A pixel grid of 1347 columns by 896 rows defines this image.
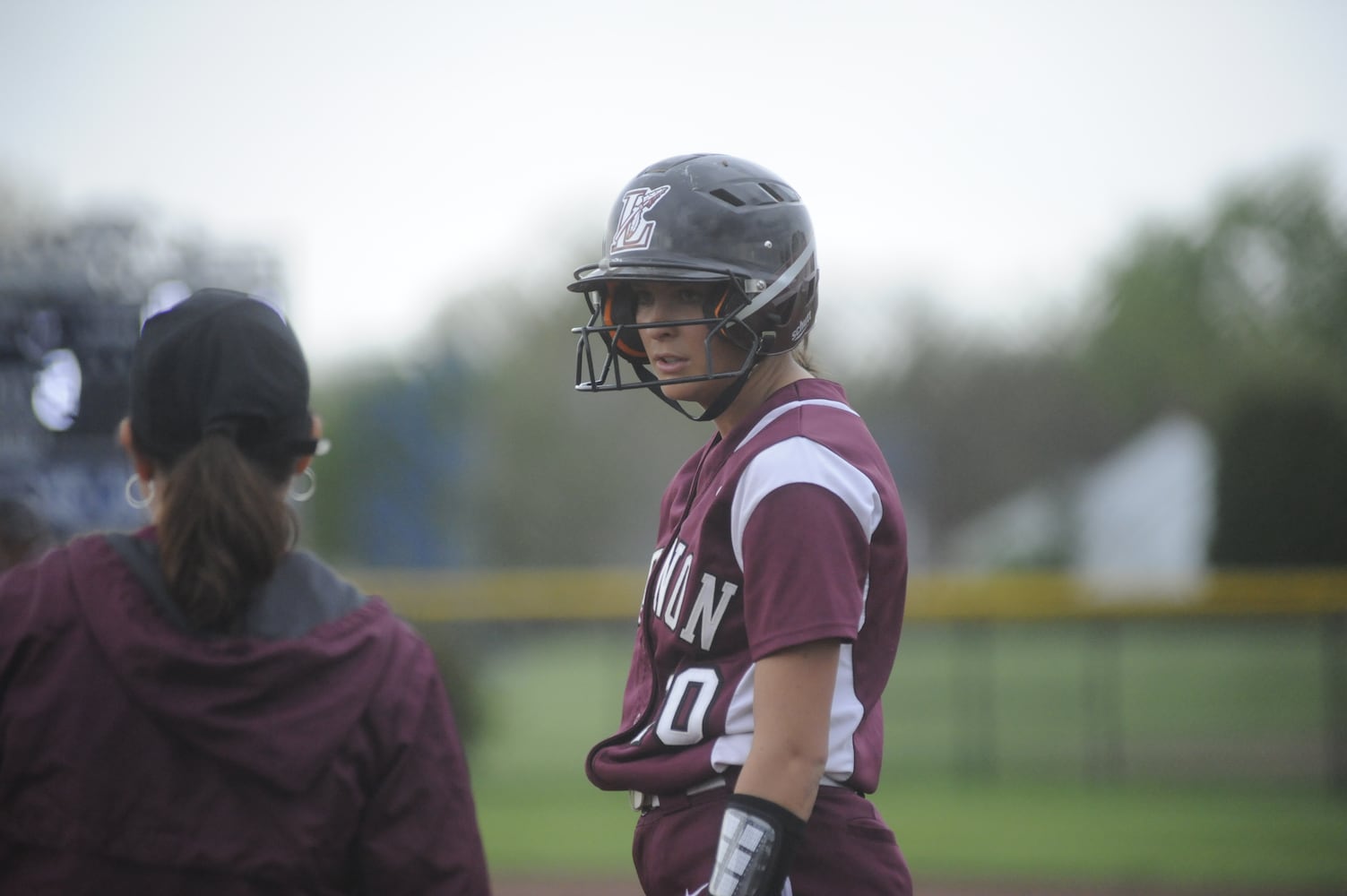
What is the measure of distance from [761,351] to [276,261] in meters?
6.83

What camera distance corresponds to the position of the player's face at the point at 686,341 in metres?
2.51

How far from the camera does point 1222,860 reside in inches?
335

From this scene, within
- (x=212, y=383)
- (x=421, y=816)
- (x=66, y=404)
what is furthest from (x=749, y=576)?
(x=66, y=404)

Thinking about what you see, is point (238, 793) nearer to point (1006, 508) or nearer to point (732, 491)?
point (732, 491)

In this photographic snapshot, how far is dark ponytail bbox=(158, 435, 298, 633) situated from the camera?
192 cm

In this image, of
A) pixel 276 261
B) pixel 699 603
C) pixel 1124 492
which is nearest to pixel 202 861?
pixel 699 603

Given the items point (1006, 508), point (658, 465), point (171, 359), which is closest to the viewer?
point (171, 359)

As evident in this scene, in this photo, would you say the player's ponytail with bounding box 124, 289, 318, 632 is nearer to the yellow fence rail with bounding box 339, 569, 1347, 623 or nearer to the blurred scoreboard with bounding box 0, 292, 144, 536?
the blurred scoreboard with bounding box 0, 292, 144, 536

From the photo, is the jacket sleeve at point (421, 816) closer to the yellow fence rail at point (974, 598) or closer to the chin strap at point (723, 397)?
the chin strap at point (723, 397)

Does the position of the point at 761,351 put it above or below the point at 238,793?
above

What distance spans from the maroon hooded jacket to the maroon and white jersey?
1.77ft

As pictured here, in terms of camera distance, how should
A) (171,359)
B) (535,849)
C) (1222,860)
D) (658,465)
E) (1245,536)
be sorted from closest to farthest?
(171,359)
(1222,860)
(535,849)
(1245,536)
(658,465)

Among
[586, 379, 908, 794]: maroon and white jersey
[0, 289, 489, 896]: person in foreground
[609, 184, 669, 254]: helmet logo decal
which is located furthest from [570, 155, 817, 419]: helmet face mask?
[0, 289, 489, 896]: person in foreground

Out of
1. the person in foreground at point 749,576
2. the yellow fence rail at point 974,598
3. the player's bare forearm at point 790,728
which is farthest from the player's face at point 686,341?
the yellow fence rail at point 974,598
